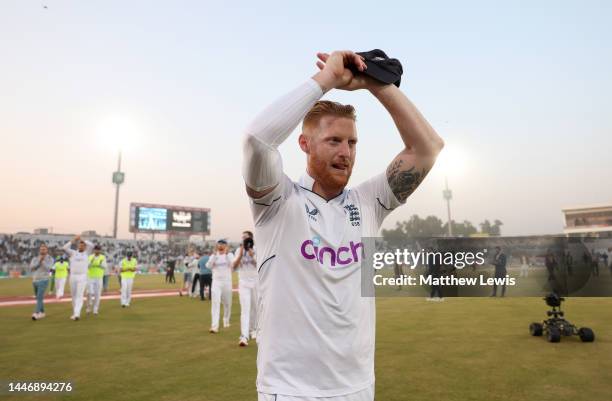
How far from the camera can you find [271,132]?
153cm

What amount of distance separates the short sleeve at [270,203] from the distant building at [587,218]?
8246cm

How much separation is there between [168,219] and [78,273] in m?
46.0

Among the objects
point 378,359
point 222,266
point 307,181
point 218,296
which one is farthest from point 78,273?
point 307,181

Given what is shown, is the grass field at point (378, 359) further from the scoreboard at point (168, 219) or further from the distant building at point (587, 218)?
the distant building at point (587, 218)

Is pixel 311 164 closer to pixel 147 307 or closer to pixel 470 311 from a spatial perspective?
pixel 470 311

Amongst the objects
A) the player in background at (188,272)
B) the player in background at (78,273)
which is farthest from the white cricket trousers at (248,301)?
the player in background at (188,272)

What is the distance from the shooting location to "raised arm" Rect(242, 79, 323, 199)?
152 centimetres

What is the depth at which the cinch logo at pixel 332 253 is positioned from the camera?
187 centimetres

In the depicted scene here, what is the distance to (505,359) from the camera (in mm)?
7098

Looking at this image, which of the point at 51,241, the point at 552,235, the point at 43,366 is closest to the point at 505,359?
the point at 552,235

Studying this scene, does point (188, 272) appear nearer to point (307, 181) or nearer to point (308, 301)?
point (307, 181)

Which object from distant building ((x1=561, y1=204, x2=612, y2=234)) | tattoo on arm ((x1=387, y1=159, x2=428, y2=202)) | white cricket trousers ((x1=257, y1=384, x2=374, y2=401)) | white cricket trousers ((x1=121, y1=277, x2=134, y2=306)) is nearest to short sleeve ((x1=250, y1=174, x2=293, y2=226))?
tattoo on arm ((x1=387, y1=159, x2=428, y2=202))

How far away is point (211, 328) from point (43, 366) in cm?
413

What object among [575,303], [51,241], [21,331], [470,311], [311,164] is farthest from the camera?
[51,241]
